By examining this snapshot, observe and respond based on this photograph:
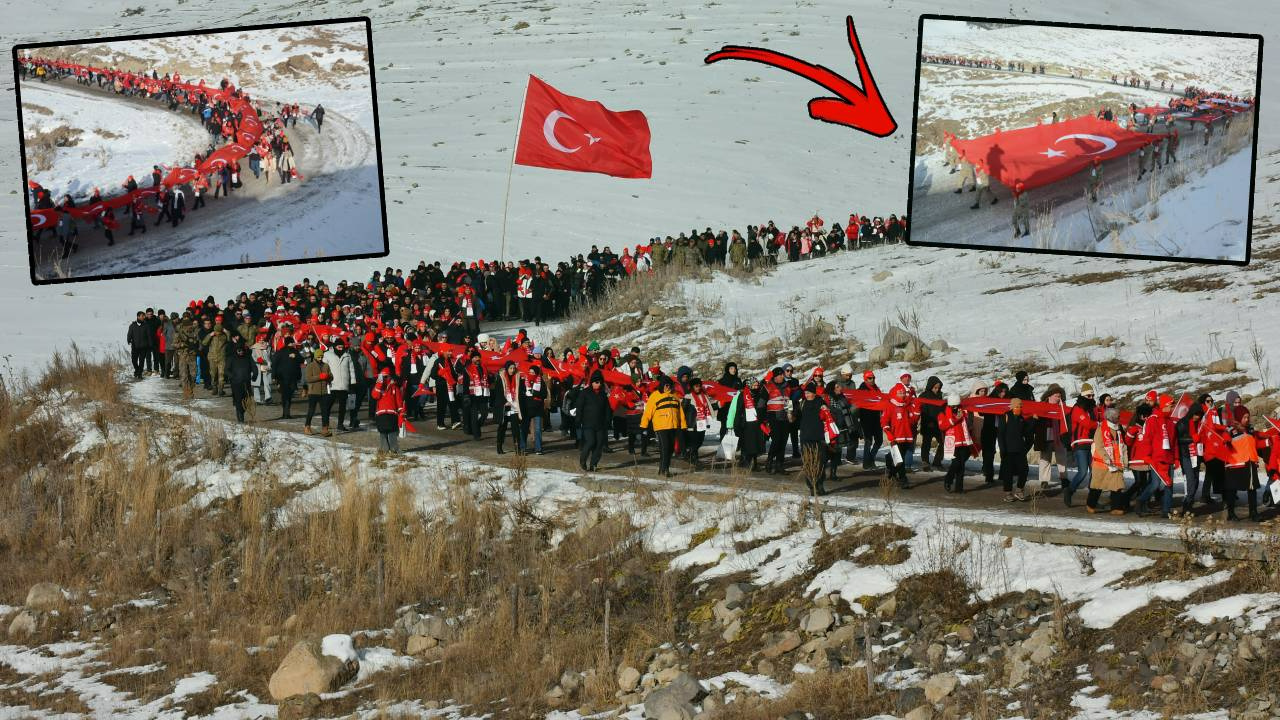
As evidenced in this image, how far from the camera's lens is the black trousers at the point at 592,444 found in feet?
67.0

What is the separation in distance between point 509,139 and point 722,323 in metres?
29.8

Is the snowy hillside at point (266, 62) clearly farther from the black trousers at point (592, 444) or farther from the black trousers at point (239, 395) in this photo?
the black trousers at point (592, 444)

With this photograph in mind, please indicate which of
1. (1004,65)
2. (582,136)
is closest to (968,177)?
(582,136)

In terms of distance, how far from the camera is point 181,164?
31.1 m

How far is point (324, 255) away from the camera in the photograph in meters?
43.8

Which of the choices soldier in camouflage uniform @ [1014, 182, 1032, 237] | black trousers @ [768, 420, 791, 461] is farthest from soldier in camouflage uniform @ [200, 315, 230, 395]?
soldier in camouflage uniform @ [1014, 182, 1032, 237]

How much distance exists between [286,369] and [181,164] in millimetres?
9010

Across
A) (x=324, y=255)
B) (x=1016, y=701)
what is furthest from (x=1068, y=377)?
(x=324, y=255)

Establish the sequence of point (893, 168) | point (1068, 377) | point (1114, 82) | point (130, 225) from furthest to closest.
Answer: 1. point (893, 168)
2. point (1114, 82)
3. point (130, 225)
4. point (1068, 377)

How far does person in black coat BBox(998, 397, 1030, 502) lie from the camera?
17.8 m

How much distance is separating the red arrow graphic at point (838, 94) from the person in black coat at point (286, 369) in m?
37.5

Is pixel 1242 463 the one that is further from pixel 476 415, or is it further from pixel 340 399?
pixel 340 399

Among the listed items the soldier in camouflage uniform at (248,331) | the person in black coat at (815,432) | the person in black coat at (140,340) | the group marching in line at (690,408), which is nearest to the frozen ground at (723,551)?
the person in black coat at (815,432)

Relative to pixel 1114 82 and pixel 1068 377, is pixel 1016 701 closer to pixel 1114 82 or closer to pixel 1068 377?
pixel 1068 377
